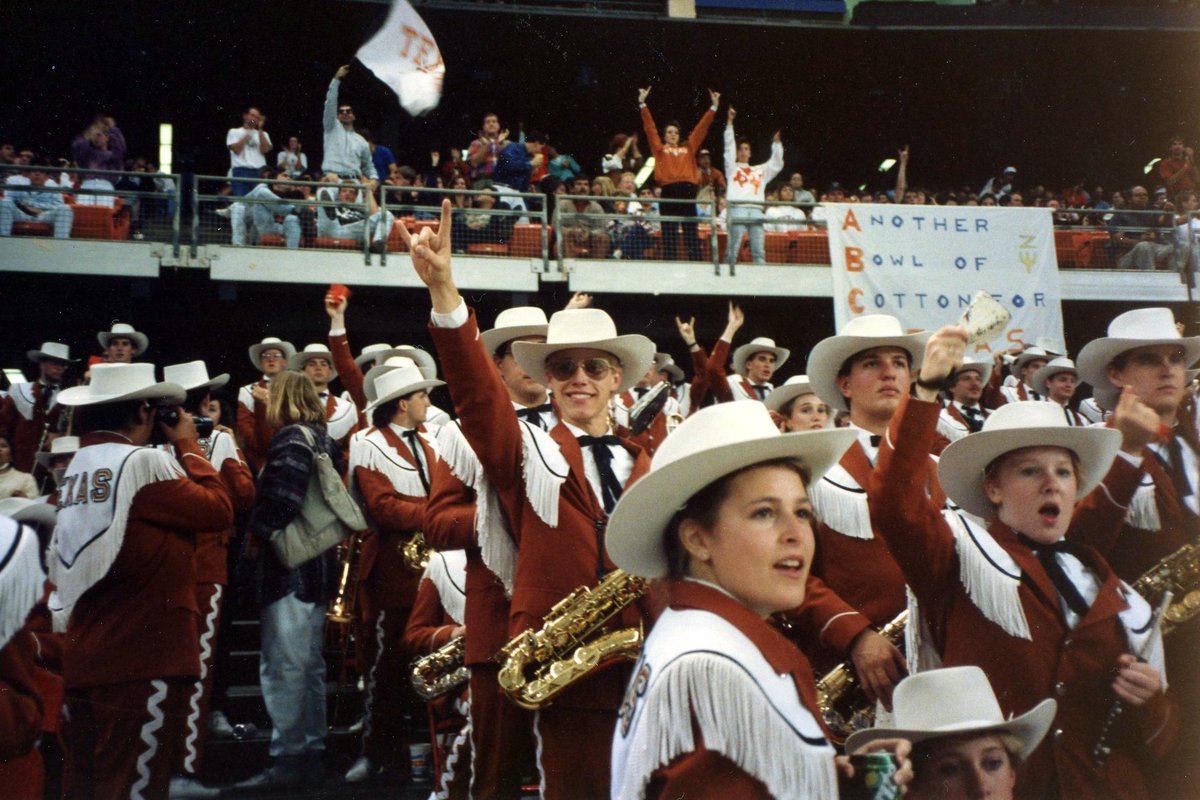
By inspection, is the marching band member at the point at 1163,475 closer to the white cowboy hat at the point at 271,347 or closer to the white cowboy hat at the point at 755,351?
the white cowboy hat at the point at 755,351

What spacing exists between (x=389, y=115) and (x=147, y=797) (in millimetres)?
16420

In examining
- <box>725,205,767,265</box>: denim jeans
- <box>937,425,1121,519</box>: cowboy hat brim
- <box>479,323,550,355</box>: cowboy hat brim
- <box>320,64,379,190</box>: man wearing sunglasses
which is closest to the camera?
<box>937,425,1121,519</box>: cowboy hat brim

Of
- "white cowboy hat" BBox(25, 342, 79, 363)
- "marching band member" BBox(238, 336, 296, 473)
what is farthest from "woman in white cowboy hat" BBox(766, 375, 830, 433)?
"white cowboy hat" BBox(25, 342, 79, 363)

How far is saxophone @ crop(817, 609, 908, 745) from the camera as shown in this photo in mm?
3982

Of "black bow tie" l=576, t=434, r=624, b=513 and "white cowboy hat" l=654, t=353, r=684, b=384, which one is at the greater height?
"white cowboy hat" l=654, t=353, r=684, b=384

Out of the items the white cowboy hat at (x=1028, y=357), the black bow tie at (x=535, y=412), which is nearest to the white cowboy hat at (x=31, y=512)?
the black bow tie at (x=535, y=412)

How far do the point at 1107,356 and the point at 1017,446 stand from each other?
4.06 ft

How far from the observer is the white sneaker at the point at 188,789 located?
5.95 meters

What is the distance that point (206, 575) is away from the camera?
248 inches

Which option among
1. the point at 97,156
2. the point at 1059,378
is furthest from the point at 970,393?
the point at 97,156

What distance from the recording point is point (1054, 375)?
29.4 feet

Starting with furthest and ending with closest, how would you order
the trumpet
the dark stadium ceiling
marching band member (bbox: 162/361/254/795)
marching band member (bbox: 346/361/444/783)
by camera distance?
1. the dark stadium ceiling
2. the trumpet
3. marching band member (bbox: 346/361/444/783)
4. marching band member (bbox: 162/361/254/795)

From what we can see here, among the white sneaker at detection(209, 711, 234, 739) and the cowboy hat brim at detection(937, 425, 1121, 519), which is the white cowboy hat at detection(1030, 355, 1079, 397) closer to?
the cowboy hat brim at detection(937, 425, 1121, 519)

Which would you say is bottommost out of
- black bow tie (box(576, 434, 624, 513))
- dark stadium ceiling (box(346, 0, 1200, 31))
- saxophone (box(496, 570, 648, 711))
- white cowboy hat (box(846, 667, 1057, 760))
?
white cowboy hat (box(846, 667, 1057, 760))
